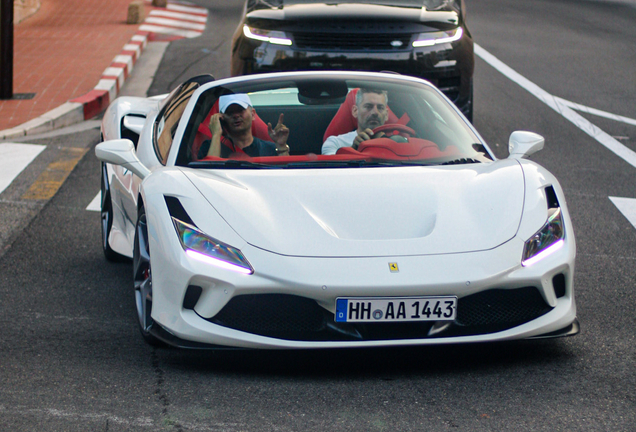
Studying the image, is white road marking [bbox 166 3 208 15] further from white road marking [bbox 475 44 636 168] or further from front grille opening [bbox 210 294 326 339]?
front grille opening [bbox 210 294 326 339]

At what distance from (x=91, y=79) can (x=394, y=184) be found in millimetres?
8138

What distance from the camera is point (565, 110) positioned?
34.2 feet

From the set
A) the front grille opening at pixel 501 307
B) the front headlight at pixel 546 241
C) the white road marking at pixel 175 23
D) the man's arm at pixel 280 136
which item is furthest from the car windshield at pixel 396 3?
the white road marking at pixel 175 23

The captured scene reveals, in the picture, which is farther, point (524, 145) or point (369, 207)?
point (524, 145)

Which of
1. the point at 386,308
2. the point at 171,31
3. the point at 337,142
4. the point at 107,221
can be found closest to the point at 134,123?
the point at 107,221

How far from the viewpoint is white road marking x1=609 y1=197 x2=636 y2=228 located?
21.3ft

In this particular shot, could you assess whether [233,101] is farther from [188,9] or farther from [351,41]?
[188,9]

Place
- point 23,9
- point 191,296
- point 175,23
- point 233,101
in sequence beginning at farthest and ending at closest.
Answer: point 175,23
point 23,9
point 233,101
point 191,296

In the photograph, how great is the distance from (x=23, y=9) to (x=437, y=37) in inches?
435

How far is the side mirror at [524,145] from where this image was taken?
4.62m

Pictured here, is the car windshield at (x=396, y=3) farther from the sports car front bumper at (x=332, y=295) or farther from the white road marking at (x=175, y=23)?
the white road marking at (x=175, y=23)

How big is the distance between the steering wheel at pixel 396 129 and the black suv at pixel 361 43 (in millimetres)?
2991

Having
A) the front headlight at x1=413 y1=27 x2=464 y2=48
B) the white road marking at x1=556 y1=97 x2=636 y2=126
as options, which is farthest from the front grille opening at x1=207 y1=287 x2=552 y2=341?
the white road marking at x1=556 y1=97 x2=636 y2=126

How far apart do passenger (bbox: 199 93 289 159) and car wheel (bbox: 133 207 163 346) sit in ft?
1.98
